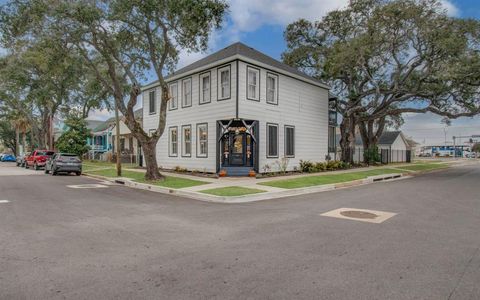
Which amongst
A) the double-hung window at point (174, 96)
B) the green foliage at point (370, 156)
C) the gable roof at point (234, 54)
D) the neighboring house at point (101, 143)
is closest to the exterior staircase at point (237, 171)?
the gable roof at point (234, 54)

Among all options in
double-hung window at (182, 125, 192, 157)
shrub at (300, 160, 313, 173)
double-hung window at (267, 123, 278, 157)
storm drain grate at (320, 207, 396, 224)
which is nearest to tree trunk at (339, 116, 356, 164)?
shrub at (300, 160, 313, 173)

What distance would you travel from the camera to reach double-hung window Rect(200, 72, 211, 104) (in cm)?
2038

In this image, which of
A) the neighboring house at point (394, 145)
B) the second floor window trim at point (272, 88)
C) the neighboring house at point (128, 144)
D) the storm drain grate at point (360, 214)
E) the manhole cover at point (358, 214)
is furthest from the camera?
the neighboring house at point (394, 145)

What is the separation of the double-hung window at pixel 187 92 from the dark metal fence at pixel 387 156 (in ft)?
64.7

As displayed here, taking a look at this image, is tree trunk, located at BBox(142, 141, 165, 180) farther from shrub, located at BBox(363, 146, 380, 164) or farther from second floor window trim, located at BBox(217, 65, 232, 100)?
shrub, located at BBox(363, 146, 380, 164)

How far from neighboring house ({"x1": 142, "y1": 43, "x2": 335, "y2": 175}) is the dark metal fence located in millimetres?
13757

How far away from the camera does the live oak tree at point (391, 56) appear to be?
875 inches

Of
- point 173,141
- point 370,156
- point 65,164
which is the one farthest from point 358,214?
point 370,156

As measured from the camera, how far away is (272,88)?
806 inches

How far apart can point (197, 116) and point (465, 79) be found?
19.3 metres

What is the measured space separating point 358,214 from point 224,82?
1274 cm

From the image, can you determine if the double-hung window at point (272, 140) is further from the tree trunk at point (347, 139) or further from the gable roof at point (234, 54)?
the tree trunk at point (347, 139)

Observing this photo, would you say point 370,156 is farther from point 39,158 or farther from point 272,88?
point 39,158

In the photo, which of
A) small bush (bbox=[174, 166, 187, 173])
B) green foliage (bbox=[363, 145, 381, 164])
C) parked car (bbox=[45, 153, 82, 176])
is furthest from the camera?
green foliage (bbox=[363, 145, 381, 164])
